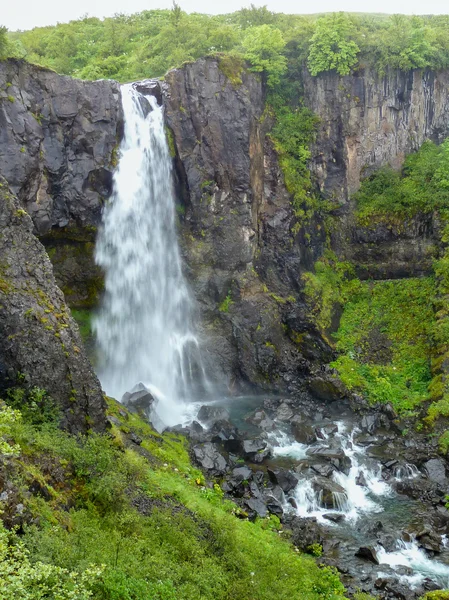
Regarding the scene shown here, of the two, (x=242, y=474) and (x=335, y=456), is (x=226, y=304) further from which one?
(x=242, y=474)

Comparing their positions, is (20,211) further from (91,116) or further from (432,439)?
(432,439)

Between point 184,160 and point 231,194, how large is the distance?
3136 mm

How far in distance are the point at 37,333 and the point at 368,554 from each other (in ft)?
37.3

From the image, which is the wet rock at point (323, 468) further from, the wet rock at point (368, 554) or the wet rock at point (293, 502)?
the wet rock at point (368, 554)

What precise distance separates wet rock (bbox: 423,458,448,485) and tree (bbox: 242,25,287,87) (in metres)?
22.9

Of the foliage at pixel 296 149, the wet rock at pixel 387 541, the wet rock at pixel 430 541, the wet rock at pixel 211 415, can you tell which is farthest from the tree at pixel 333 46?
the wet rock at pixel 387 541

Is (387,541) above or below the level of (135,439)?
below

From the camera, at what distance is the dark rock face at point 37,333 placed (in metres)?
13.5

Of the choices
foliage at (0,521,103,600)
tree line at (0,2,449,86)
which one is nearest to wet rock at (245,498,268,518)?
foliage at (0,521,103,600)

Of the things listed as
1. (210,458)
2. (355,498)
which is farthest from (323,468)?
(210,458)

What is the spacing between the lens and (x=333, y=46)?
103 feet

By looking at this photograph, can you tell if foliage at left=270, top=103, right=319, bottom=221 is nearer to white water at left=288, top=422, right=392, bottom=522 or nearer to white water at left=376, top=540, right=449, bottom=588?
white water at left=288, top=422, right=392, bottom=522

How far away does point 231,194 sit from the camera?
91.3ft

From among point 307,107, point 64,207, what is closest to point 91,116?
point 64,207
